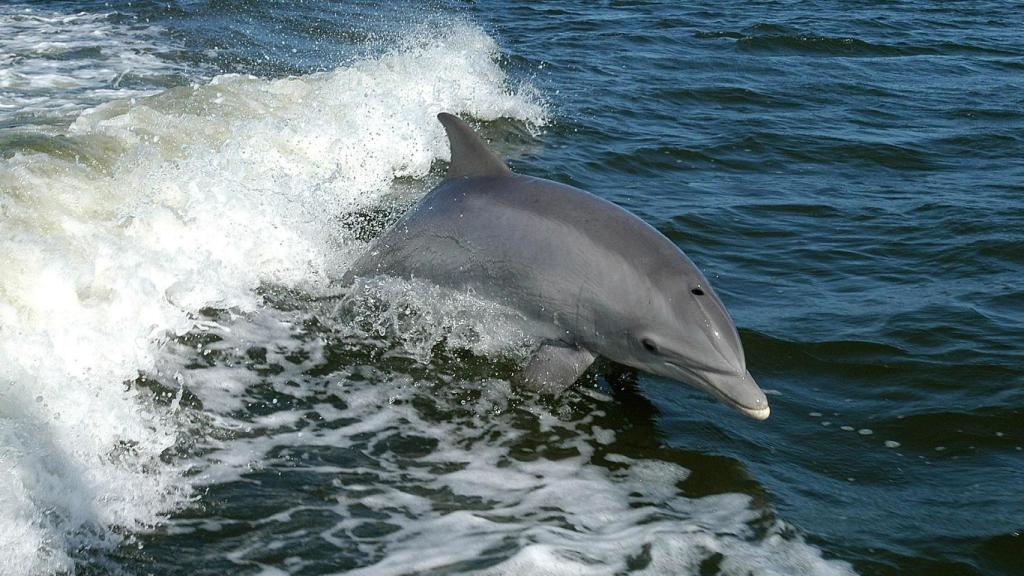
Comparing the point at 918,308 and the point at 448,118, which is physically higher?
the point at 448,118

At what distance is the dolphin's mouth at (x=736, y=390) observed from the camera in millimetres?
6242

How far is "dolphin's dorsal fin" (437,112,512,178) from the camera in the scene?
759 cm

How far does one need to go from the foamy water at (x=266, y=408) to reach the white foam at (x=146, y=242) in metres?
0.02

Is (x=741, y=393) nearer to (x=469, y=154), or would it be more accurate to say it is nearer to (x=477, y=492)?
(x=477, y=492)

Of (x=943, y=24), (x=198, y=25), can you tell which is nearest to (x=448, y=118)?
(x=198, y=25)

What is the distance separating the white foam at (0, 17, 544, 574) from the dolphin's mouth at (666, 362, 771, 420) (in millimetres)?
2910

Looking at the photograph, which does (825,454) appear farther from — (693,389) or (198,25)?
(198,25)

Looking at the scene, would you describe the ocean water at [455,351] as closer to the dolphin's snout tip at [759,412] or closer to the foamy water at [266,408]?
the foamy water at [266,408]

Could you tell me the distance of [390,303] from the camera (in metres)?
8.00

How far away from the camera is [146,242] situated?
8.46 metres

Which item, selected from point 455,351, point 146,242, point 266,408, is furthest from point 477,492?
point 146,242

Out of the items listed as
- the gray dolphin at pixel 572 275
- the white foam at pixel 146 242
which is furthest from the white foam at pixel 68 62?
the gray dolphin at pixel 572 275

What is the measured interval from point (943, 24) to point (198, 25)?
1438 centimetres

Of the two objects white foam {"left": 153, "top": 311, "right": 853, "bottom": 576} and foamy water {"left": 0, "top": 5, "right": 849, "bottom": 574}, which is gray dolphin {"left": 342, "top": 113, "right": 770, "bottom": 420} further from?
white foam {"left": 153, "top": 311, "right": 853, "bottom": 576}
